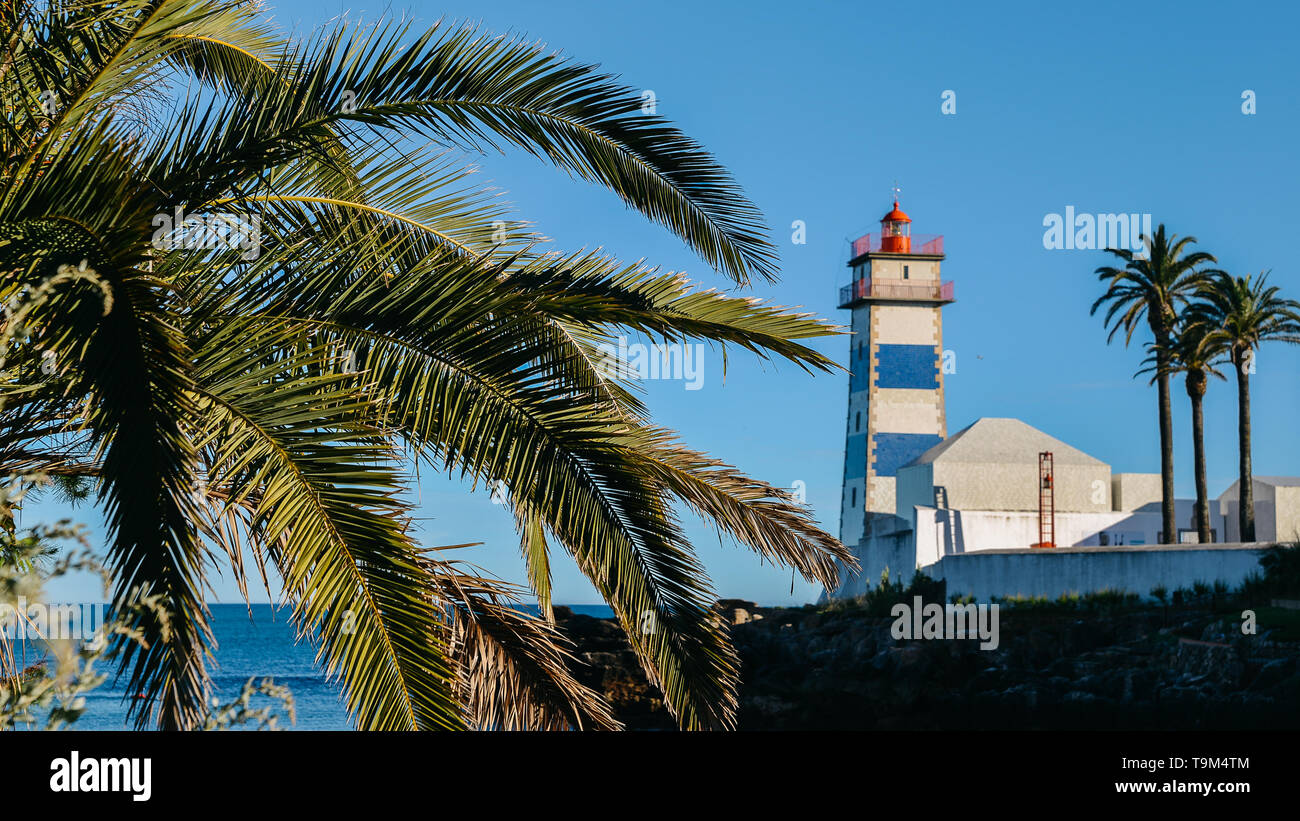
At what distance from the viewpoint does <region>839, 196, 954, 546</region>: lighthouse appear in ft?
136

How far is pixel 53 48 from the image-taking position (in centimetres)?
554

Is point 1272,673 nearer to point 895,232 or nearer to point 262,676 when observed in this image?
point 895,232

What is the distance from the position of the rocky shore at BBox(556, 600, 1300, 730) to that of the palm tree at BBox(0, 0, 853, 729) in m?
17.8

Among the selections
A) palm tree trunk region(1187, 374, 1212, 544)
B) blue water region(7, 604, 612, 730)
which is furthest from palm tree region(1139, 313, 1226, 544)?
blue water region(7, 604, 612, 730)

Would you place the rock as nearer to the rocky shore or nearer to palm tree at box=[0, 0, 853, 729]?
the rocky shore

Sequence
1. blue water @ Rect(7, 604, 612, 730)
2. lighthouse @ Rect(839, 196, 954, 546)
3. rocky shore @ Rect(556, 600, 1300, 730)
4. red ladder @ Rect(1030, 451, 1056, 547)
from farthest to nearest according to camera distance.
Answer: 1. lighthouse @ Rect(839, 196, 954, 546)
2. blue water @ Rect(7, 604, 612, 730)
3. red ladder @ Rect(1030, 451, 1056, 547)
4. rocky shore @ Rect(556, 600, 1300, 730)

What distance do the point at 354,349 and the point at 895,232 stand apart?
4025 centimetres

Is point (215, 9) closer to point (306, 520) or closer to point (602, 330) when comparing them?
point (602, 330)

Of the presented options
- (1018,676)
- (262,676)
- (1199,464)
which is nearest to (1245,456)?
(1199,464)

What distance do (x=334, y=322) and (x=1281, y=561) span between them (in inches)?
1052

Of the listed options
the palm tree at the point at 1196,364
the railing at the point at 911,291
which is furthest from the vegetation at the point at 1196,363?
the railing at the point at 911,291

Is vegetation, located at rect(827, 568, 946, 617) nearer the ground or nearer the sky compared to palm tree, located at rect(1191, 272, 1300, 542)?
nearer the ground

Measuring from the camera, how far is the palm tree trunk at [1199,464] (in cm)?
3303

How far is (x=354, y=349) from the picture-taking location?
5215 mm
